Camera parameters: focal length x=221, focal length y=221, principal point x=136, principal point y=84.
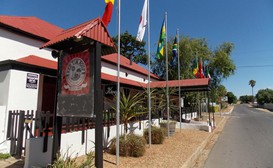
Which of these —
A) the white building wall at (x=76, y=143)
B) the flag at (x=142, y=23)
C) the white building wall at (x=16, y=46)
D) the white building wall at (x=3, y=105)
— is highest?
the flag at (x=142, y=23)

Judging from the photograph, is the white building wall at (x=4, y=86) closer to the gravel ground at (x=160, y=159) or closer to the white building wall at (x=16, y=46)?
the white building wall at (x=16, y=46)

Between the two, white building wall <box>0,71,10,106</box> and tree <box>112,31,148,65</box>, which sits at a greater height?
tree <box>112,31,148,65</box>

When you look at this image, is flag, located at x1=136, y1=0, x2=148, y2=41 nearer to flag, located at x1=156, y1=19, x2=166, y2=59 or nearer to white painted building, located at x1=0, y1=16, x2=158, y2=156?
flag, located at x1=156, y1=19, x2=166, y2=59

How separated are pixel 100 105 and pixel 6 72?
5.35 metres

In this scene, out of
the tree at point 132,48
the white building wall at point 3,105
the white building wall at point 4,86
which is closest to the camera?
the white building wall at point 3,105

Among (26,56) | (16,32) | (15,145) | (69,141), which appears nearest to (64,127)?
(69,141)

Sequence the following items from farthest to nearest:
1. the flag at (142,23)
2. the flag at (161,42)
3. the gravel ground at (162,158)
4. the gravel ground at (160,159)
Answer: the flag at (161,42)
the flag at (142,23)
the gravel ground at (162,158)
the gravel ground at (160,159)

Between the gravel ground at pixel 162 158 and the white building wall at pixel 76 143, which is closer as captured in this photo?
the gravel ground at pixel 162 158

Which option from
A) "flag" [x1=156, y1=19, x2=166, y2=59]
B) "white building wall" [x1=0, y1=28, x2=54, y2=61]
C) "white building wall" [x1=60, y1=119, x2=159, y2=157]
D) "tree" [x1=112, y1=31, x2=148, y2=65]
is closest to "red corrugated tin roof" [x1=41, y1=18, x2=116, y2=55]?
"white building wall" [x1=60, y1=119, x2=159, y2=157]

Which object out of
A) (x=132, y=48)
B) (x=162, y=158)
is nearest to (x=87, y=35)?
(x=162, y=158)

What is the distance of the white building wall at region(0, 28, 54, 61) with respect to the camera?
933cm

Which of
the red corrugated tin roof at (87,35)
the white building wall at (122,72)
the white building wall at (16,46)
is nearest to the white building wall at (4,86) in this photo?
the white building wall at (16,46)

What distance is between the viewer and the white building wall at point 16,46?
367 inches

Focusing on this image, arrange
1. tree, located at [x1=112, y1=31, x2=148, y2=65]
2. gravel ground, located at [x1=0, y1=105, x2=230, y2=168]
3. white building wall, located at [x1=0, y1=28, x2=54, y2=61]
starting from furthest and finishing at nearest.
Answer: tree, located at [x1=112, y1=31, x2=148, y2=65] → white building wall, located at [x1=0, y1=28, x2=54, y2=61] → gravel ground, located at [x1=0, y1=105, x2=230, y2=168]
